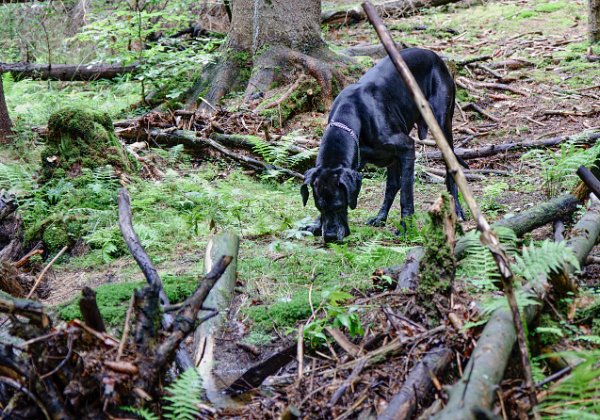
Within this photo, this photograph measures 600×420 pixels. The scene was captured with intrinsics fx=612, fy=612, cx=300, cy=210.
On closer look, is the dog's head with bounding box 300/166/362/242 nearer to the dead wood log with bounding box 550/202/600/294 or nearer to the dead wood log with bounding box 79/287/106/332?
the dead wood log with bounding box 550/202/600/294

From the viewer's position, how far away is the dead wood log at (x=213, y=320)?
362 centimetres

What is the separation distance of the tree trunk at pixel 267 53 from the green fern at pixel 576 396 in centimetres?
859

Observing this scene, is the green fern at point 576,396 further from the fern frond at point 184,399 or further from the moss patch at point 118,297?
the moss patch at point 118,297

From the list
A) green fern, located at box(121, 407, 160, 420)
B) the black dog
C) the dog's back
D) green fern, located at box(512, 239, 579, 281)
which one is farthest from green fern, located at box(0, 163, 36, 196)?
green fern, located at box(512, 239, 579, 281)

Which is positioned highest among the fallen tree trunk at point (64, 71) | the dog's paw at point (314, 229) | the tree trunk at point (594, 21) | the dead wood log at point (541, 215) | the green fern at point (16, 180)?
the tree trunk at point (594, 21)

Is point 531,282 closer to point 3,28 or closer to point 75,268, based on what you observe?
point 75,268

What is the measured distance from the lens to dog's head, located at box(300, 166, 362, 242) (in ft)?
20.3

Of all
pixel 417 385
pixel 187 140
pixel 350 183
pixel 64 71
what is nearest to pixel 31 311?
pixel 417 385

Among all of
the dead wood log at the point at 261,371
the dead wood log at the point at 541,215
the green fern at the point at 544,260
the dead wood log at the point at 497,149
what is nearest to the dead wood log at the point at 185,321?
the dead wood log at the point at 261,371

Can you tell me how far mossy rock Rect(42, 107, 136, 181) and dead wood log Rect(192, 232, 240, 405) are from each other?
322 cm

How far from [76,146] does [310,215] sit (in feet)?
10.2

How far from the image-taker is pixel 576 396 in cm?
255

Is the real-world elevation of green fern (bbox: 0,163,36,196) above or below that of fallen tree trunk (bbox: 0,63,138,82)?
below

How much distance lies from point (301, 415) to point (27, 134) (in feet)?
26.4
